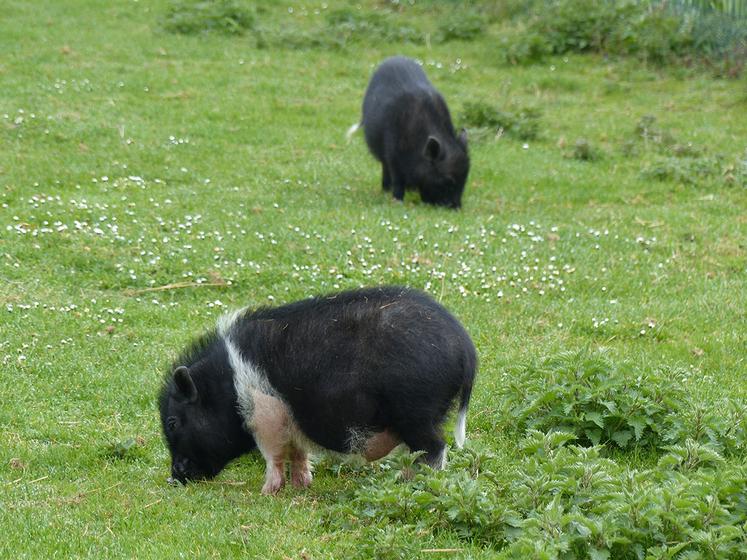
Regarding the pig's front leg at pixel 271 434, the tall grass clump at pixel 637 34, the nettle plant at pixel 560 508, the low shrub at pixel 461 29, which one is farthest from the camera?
the low shrub at pixel 461 29

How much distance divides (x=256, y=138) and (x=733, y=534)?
426 inches

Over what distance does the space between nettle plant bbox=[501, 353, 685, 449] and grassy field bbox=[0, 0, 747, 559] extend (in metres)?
0.12

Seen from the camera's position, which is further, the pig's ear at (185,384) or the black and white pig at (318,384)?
the pig's ear at (185,384)

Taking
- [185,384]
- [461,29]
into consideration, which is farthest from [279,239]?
[461,29]

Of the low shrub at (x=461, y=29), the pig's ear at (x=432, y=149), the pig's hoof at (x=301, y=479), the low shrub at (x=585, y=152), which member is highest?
the low shrub at (x=461, y=29)

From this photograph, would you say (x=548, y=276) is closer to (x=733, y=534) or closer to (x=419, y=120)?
(x=419, y=120)

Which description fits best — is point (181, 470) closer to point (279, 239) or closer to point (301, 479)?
point (301, 479)

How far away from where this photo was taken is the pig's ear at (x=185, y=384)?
260 inches

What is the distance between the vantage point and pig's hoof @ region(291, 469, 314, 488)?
265 inches

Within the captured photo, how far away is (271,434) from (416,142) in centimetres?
731

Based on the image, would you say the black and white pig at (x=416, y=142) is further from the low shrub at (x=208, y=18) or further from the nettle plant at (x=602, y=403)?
the low shrub at (x=208, y=18)

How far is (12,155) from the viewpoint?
1284 cm

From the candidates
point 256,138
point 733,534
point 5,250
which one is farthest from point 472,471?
point 256,138

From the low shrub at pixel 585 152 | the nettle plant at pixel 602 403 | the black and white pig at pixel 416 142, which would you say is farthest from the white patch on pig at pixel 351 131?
the nettle plant at pixel 602 403
